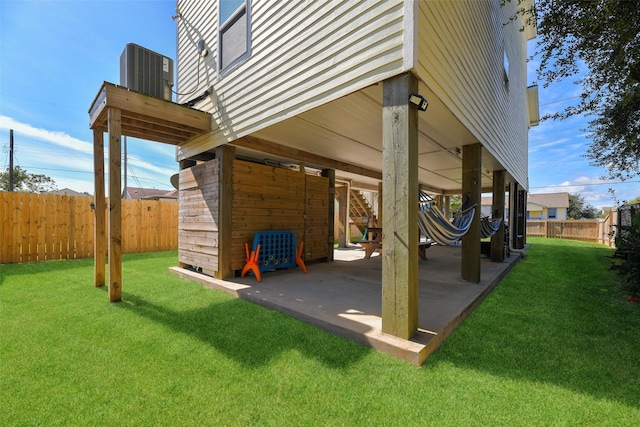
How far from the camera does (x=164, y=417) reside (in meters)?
A: 1.60

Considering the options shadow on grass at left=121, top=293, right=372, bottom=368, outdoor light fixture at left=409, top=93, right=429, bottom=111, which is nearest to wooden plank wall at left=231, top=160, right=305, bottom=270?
shadow on grass at left=121, top=293, right=372, bottom=368

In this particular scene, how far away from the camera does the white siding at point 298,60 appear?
2.49 meters

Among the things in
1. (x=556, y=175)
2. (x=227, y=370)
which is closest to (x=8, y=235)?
(x=227, y=370)

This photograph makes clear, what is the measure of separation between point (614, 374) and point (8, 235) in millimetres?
10220

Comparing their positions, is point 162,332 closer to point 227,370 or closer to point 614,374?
point 227,370

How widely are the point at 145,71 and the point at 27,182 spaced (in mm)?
27565

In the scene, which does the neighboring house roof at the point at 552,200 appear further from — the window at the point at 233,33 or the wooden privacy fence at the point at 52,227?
the wooden privacy fence at the point at 52,227

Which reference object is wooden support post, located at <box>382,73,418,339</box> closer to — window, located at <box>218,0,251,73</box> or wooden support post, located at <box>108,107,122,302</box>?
window, located at <box>218,0,251,73</box>

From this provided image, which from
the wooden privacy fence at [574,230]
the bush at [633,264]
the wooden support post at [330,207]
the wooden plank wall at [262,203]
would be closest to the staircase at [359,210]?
the wooden support post at [330,207]

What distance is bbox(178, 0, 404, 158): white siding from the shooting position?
249 cm

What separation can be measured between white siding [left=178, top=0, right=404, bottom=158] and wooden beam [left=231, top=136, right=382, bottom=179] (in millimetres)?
337

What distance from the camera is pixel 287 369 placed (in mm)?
2088

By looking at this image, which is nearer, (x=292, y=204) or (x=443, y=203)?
(x=292, y=204)

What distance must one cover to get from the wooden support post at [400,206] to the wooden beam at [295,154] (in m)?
2.85
